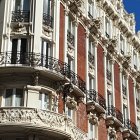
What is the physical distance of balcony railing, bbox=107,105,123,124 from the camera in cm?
4266

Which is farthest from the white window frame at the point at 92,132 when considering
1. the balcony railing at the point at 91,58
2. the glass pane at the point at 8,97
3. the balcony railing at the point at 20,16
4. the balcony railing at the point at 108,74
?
the balcony railing at the point at 20,16

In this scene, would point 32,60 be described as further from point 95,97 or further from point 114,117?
point 114,117

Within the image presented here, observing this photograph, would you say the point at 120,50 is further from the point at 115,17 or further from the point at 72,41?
the point at 72,41

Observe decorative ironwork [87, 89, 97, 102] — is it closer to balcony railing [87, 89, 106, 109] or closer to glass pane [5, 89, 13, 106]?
balcony railing [87, 89, 106, 109]

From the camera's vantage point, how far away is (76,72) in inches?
1505

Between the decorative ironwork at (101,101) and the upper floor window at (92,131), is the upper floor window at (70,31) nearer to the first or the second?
the decorative ironwork at (101,101)

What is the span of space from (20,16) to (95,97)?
10.0 m

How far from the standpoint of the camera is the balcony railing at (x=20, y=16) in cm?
3509

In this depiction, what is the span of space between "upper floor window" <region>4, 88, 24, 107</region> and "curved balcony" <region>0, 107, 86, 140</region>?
139 centimetres

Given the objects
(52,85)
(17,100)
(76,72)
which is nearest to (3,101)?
(17,100)

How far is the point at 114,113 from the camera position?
43.5m

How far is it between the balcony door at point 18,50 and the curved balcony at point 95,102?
782cm

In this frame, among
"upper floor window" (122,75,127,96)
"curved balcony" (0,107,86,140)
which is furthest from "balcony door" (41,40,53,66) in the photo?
"upper floor window" (122,75,127,96)

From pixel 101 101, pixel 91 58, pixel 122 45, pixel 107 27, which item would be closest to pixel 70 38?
pixel 91 58
